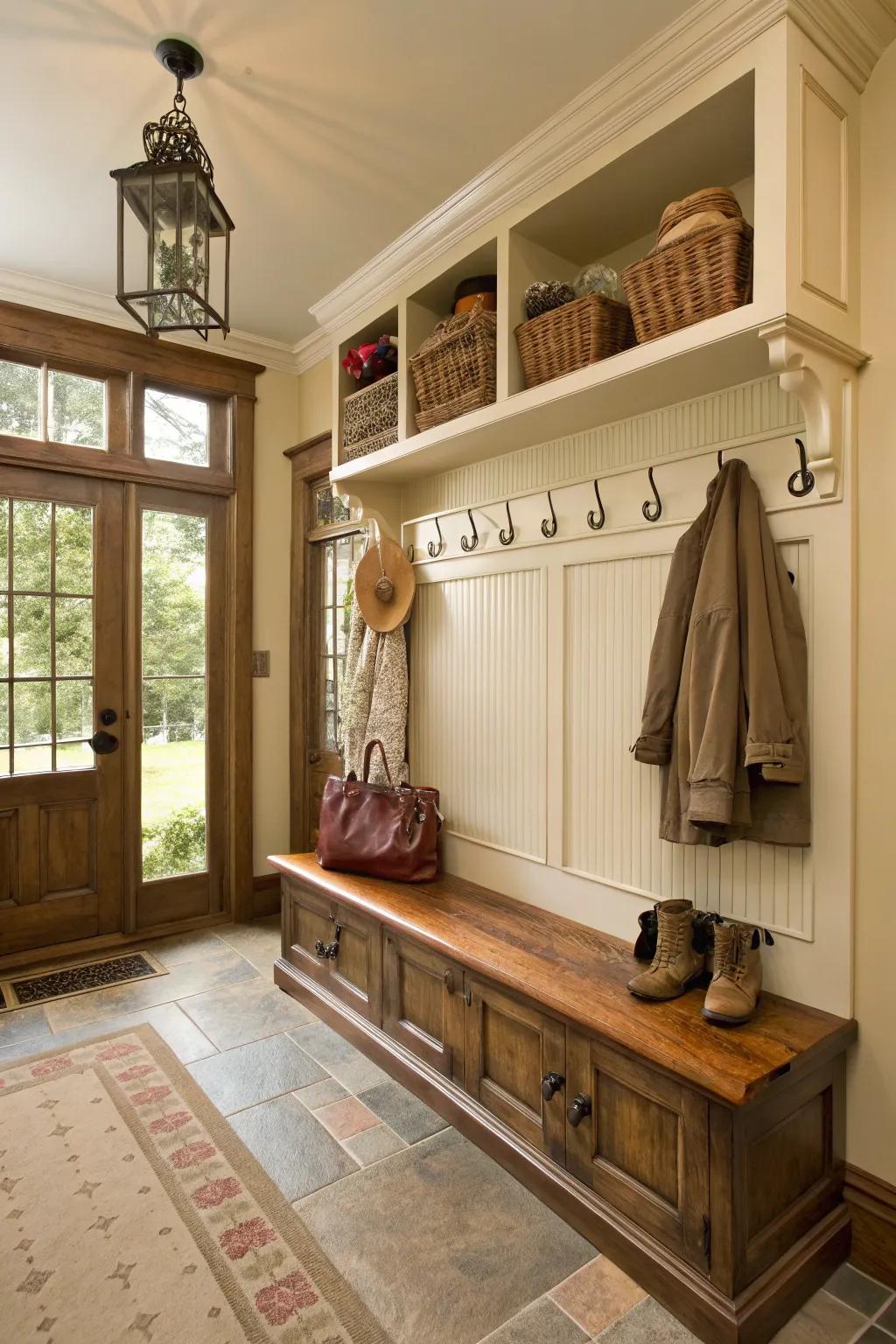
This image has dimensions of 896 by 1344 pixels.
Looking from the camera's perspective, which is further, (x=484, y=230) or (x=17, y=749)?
(x=17, y=749)

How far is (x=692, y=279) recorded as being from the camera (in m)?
1.73

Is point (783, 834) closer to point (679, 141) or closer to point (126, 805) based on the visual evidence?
point (679, 141)

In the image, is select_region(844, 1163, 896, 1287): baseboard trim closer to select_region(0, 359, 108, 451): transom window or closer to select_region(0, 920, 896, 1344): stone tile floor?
select_region(0, 920, 896, 1344): stone tile floor

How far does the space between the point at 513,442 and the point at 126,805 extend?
2.37 m

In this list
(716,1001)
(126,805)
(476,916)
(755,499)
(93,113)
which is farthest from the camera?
(126,805)

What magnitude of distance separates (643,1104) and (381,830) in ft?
4.37

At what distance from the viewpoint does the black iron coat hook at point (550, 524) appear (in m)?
2.42

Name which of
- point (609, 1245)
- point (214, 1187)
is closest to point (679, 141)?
point (609, 1245)

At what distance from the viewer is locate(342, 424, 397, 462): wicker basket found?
2.78 metres

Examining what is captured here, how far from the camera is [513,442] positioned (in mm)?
2492

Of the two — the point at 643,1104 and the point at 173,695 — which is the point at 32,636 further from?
the point at 643,1104

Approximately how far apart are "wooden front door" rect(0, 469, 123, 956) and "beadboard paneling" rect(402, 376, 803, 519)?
1.53 m

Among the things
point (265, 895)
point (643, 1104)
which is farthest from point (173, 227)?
point (265, 895)

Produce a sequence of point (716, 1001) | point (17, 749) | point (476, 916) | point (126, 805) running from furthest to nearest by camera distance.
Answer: point (126, 805) → point (17, 749) → point (476, 916) → point (716, 1001)
